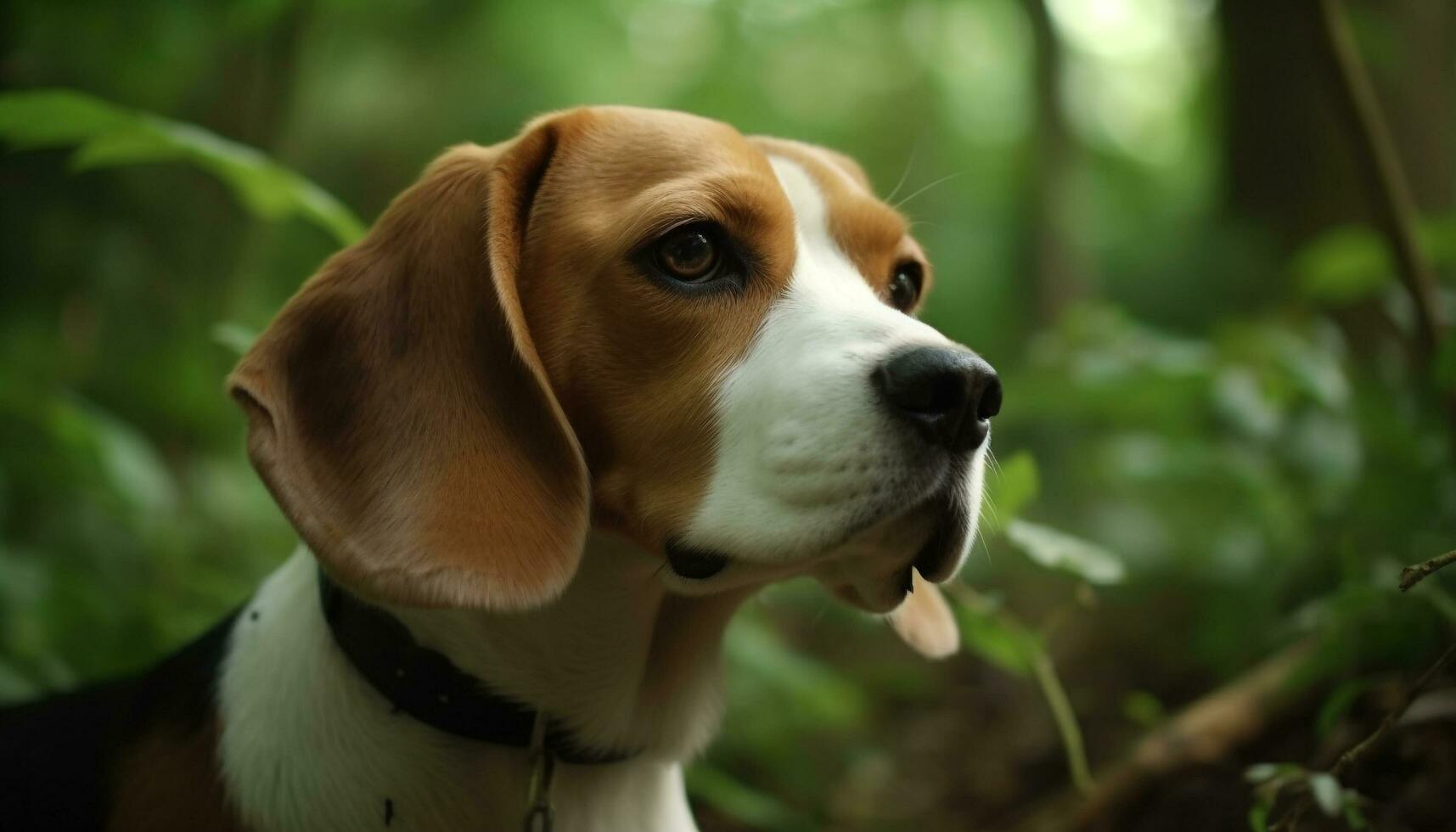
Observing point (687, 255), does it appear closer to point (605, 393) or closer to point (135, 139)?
point (605, 393)

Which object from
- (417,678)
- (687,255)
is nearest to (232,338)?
(417,678)

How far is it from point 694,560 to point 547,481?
299 millimetres

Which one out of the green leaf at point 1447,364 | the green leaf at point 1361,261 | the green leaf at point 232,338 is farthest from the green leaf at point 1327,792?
the green leaf at point 232,338

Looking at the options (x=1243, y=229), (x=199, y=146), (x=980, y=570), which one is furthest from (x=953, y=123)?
(x=199, y=146)

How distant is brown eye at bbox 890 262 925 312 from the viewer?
8.64 ft

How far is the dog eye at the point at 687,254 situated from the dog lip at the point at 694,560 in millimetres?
508

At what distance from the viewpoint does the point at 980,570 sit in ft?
20.8

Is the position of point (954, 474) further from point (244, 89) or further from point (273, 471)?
point (244, 89)

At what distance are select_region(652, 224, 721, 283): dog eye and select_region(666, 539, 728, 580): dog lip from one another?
1.67 ft

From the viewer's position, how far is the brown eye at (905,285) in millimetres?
2633

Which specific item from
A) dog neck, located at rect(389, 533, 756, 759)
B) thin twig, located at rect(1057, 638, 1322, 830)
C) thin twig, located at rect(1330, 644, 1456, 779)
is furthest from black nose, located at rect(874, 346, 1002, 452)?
thin twig, located at rect(1057, 638, 1322, 830)

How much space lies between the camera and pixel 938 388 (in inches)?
74.1

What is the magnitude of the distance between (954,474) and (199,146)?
1830 mm

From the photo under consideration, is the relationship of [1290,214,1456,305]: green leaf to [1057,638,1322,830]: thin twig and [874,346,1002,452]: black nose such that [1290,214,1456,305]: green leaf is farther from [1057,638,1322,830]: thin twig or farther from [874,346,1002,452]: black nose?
Result: [874,346,1002,452]: black nose
